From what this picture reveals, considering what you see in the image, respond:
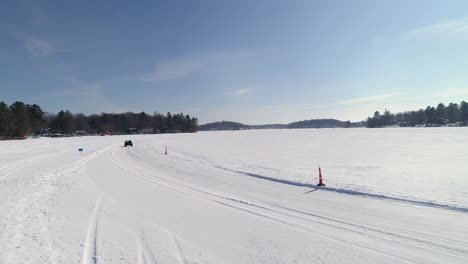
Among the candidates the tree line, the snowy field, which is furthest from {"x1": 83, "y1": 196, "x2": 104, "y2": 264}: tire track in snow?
the tree line

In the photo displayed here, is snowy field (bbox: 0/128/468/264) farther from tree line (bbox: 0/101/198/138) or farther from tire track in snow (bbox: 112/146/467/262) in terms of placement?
tree line (bbox: 0/101/198/138)

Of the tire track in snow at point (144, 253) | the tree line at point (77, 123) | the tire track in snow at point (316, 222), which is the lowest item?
the tire track in snow at point (316, 222)

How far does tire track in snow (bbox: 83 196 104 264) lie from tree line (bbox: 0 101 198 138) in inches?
2910

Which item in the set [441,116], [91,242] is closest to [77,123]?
[91,242]

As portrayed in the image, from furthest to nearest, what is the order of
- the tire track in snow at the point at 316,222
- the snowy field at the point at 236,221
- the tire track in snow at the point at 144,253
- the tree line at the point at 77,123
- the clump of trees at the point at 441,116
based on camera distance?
the clump of trees at the point at 441,116 → the tree line at the point at 77,123 → the tire track in snow at the point at 316,222 → the snowy field at the point at 236,221 → the tire track in snow at the point at 144,253

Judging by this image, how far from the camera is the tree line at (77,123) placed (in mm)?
64812

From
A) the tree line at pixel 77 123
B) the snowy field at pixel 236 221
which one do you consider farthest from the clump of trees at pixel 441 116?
the snowy field at pixel 236 221

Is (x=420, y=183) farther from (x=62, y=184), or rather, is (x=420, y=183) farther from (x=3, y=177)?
(x=3, y=177)

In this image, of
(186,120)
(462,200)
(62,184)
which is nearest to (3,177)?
(62,184)

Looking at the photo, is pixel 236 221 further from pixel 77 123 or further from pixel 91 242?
pixel 77 123

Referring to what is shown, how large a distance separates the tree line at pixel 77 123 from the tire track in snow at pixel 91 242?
2910 inches

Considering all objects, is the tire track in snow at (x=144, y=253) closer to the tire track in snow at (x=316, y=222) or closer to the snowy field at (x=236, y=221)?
the snowy field at (x=236, y=221)

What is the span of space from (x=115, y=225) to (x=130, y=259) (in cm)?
205

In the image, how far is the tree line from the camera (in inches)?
2552
